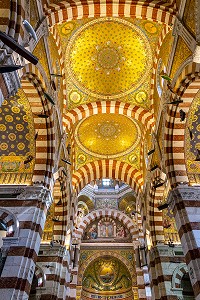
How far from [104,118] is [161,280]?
24.5 feet

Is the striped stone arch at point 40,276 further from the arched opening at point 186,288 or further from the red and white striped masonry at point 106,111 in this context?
the red and white striped masonry at point 106,111

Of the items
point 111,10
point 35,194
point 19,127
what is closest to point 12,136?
point 19,127

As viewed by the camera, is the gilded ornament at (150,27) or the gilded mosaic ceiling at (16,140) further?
the gilded ornament at (150,27)

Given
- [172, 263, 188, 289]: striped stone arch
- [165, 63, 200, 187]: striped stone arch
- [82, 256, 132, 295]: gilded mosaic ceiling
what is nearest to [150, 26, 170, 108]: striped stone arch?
[165, 63, 200, 187]: striped stone arch

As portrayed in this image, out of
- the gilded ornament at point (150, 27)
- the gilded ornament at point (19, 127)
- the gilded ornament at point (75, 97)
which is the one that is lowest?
the gilded ornament at point (19, 127)

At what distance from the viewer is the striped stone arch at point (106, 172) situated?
47.0 feet

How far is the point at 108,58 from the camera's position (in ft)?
35.8

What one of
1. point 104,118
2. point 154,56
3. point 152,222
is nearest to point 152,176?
point 152,222

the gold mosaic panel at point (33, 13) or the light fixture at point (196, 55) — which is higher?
the gold mosaic panel at point (33, 13)

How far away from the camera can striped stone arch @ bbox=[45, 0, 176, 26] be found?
8.02m

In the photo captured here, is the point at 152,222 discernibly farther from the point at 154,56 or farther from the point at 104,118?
the point at 154,56

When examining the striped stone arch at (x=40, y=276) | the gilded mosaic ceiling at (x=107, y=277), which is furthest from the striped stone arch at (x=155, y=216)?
the gilded mosaic ceiling at (x=107, y=277)

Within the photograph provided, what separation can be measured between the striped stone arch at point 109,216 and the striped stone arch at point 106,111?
408 inches

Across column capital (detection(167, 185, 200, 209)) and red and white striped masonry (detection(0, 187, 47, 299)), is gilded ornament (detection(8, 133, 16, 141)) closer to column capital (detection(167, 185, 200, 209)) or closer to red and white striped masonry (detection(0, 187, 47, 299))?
red and white striped masonry (detection(0, 187, 47, 299))
